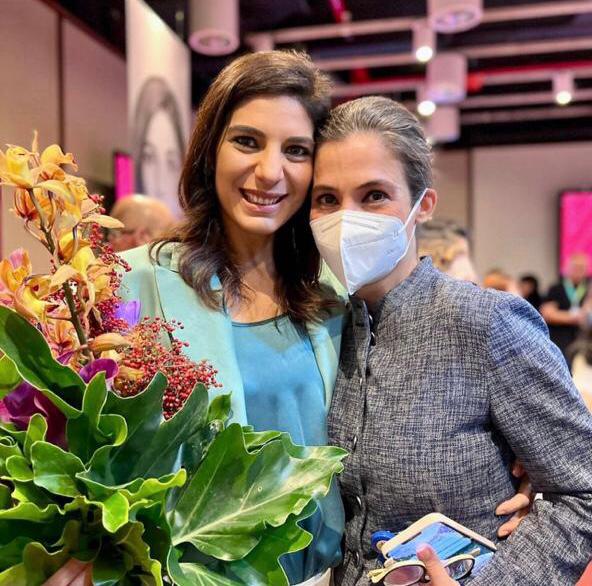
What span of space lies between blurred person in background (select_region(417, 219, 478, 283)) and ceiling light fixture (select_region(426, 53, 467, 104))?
3803 mm

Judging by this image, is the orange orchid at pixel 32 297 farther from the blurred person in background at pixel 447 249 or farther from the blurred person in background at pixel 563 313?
the blurred person in background at pixel 563 313

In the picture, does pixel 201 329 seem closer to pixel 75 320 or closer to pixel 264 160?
pixel 264 160

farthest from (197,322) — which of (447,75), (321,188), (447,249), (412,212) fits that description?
(447,75)

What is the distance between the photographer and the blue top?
1.28 metres

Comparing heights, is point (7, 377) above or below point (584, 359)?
above

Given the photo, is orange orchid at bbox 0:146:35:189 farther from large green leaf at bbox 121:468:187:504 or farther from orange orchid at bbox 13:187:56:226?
large green leaf at bbox 121:468:187:504

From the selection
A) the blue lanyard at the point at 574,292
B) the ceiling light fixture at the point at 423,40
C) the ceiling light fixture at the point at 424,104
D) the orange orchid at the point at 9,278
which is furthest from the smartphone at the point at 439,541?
the ceiling light fixture at the point at 424,104

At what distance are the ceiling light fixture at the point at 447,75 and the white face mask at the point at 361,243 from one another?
18.0 ft

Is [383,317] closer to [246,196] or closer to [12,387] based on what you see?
[246,196]

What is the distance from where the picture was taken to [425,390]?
122 cm

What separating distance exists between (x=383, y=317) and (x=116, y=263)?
630mm

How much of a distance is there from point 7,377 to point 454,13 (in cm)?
442

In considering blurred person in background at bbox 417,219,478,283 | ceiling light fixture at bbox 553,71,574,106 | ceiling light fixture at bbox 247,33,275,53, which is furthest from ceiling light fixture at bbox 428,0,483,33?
ceiling light fixture at bbox 553,71,574,106

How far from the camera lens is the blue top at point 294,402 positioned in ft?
4.19
